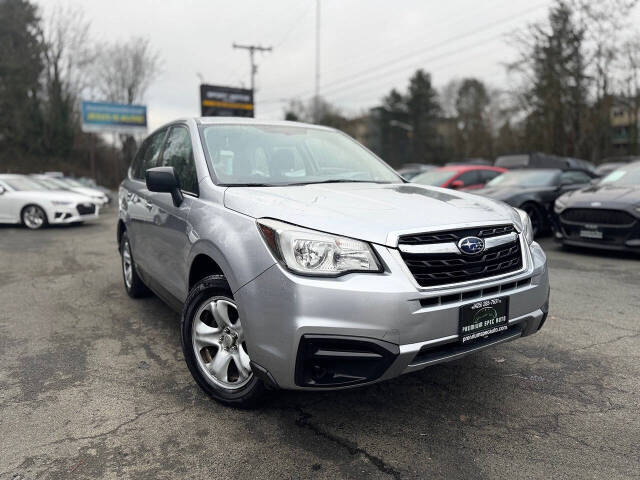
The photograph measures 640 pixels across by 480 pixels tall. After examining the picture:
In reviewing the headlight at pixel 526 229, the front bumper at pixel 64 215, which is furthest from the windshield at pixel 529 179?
the front bumper at pixel 64 215

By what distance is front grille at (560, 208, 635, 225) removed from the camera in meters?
6.80

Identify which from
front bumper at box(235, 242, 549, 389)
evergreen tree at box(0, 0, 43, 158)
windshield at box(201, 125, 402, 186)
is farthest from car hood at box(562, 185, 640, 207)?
evergreen tree at box(0, 0, 43, 158)

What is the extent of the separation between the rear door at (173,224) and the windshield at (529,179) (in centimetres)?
731

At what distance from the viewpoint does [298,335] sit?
2.22m

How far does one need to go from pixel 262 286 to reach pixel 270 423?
2.62ft

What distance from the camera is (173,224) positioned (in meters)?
3.41

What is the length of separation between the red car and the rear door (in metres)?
7.69

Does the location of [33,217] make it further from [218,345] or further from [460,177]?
[218,345]

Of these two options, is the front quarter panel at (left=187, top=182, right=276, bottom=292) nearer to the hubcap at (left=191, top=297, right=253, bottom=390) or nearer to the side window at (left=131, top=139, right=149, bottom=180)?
the hubcap at (left=191, top=297, right=253, bottom=390)

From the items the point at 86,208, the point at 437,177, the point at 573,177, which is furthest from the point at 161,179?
the point at 86,208

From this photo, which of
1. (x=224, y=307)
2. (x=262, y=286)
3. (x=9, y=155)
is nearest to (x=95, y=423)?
(x=224, y=307)

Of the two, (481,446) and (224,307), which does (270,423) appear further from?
(481,446)

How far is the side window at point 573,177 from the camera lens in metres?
9.91

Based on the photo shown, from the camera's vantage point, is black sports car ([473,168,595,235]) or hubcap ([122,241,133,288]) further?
black sports car ([473,168,595,235])
